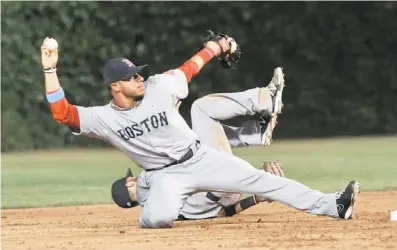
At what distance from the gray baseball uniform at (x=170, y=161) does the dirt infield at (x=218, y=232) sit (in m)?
0.18

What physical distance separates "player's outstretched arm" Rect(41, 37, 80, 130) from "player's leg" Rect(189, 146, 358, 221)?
0.93m

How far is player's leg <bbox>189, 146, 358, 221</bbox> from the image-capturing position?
7000 millimetres

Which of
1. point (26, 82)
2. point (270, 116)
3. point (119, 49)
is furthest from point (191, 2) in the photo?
point (270, 116)

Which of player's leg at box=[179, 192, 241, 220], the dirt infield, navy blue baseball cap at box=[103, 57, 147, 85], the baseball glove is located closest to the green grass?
the dirt infield

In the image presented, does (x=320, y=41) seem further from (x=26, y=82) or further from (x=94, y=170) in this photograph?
(x=94, y=170)

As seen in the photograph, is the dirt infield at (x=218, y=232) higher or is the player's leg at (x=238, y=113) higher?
the player's leg at (x=238, y=113)

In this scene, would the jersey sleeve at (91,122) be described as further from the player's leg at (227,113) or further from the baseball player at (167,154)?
the player's leg at (227,113)

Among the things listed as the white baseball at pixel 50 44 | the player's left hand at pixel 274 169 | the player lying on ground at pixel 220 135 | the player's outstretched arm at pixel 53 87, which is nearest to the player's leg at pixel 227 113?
the player lying on ground at pixel 220 135

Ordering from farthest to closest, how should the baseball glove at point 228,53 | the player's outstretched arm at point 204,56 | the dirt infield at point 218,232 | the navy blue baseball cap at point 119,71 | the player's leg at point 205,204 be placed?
the player's leg at point 205,204 → the baseball glove at point 228,53 → the player's outstretched arm at point 204,56 → the navy blue baseball cap at point 119,71 → the dirt infield at point 218,232

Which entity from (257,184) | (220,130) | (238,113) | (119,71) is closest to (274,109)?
(238,113)

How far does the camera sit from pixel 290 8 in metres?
19.1

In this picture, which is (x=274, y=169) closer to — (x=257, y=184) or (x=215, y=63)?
(x=257, y=184)

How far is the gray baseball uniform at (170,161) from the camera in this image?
7.03m

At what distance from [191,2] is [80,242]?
12.7m
